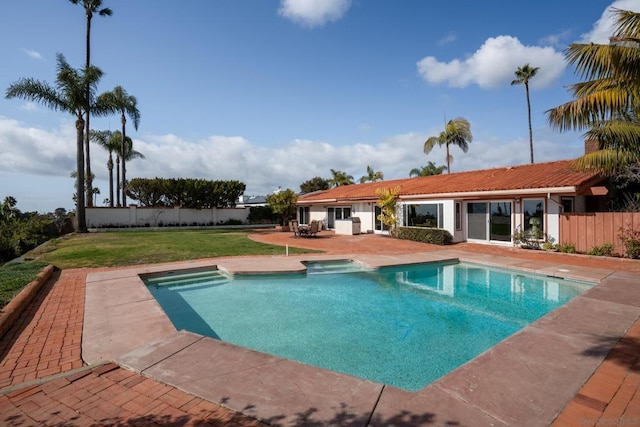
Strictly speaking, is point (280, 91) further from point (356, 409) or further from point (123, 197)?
point (123, 197)

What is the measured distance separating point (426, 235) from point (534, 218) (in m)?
5.36

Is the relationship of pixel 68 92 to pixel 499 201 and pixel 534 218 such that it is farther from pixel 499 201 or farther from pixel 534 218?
pixel 534 218

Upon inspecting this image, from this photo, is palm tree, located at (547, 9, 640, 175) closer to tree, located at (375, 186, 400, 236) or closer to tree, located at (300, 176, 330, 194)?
tree, located at (375, 186, 400, 236)

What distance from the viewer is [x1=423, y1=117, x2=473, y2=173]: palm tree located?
→ 31.9 meters

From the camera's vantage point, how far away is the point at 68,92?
77.3ft

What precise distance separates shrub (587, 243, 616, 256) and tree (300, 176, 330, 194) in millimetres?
49002

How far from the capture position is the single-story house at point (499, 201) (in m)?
14.4

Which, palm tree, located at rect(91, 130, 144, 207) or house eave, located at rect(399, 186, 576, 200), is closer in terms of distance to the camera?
house eave, located at rect(399, 186, 576, 200)

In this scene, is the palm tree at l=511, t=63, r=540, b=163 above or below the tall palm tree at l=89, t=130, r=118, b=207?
above

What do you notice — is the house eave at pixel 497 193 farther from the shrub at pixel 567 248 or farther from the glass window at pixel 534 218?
the shrub at pixel 567 248

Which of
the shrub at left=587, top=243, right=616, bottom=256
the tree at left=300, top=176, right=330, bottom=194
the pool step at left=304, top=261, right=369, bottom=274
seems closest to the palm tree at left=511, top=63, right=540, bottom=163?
the shrub at left=587, top=243, right=616, bottom=256

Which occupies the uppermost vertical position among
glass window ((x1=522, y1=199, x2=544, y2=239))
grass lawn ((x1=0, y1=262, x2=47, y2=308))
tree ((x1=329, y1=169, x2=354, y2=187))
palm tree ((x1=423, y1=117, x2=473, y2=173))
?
palm tree ((x1=423, y1=117, x2=473, y2=173))

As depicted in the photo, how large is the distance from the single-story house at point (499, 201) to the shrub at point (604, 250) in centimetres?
155

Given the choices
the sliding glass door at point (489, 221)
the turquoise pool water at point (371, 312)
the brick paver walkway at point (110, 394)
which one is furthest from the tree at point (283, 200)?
the brick paver walkway at point (110, 394)
